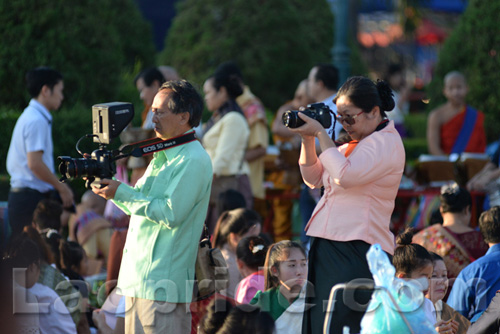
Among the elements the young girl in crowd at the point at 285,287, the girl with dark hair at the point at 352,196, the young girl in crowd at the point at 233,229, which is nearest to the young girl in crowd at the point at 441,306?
the young girl in crowd at the point at 285,287

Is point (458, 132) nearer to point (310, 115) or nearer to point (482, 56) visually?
point (482, 56)

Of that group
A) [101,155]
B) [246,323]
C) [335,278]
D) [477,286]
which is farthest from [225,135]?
[246,323]

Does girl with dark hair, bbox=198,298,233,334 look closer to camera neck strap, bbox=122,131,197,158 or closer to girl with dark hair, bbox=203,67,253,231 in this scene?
camera neck strap, bbox=122,131,197,158

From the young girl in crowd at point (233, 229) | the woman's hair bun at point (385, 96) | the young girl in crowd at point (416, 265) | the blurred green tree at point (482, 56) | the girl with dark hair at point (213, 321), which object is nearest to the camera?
the girl with dark hair at point (213, 321)

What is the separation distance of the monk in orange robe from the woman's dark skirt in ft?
15.4

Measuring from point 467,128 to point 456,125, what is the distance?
0.14 metres

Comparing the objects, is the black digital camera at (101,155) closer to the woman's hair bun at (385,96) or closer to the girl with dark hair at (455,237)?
the woman's hair bun at (385,96)

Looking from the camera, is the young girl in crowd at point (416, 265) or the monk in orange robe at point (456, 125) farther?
the monk in orange robe at point (456, 125)

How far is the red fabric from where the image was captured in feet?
27.5

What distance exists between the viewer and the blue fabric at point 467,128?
27.4ft

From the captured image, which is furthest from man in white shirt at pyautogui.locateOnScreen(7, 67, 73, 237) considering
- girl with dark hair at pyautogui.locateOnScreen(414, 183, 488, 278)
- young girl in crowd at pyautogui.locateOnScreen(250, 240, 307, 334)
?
girl with dark hair at pyautogui.locateOnScreen(414, 183, 488, 278)

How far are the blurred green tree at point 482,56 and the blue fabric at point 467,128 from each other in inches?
27.1

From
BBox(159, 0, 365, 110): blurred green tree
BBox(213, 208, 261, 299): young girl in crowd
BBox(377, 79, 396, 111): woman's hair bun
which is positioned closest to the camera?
BBox(377, 79, 396, 111): woman's hair bun

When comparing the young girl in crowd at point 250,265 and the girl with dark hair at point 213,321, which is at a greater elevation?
the girl with dark hair at point 213,321
